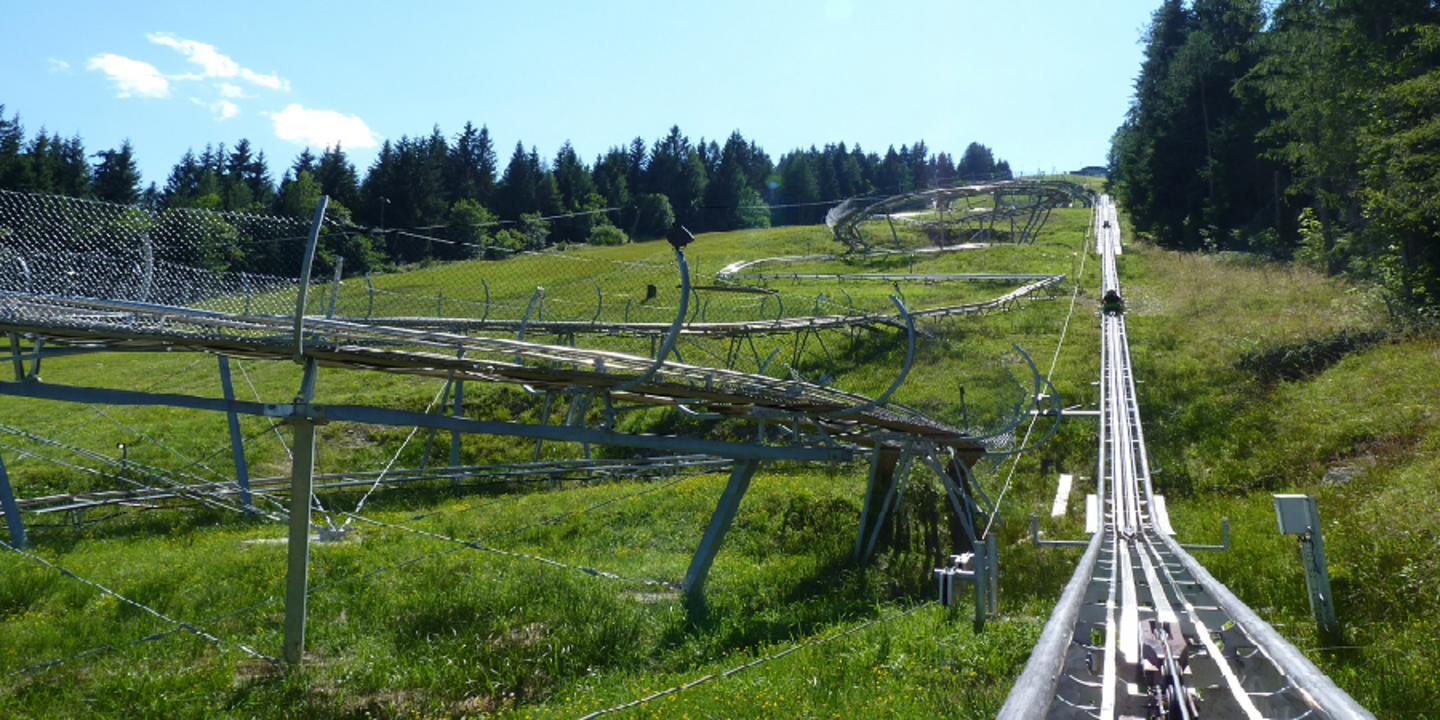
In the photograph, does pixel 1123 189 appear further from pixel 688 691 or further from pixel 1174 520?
pixel 688 691

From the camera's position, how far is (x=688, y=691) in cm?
693

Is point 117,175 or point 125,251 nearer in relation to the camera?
point 125,251

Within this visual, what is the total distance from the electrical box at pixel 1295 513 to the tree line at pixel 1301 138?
1255 centimetres

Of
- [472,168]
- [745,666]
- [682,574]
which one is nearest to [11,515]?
[682,574]

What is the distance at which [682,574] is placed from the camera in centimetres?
1114

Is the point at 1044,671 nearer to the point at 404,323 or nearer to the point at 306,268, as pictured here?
the point at 306,268

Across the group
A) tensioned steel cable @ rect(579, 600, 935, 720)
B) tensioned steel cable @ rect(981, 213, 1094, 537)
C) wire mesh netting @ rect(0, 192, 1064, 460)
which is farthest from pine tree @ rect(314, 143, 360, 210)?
tensioned steel cable @ rect(579, 600, 935, 720)

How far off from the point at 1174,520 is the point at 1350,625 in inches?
211

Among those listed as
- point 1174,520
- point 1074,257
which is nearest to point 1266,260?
point 1074,257

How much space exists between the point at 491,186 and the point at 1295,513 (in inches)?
3417

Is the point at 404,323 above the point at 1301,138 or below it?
below

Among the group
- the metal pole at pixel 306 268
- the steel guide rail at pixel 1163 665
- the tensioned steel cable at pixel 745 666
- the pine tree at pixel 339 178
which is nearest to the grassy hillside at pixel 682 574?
the tensioned steel cable at pixel 745 666

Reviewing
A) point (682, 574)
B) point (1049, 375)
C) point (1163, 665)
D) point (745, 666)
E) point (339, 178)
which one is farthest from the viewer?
point (339, 178)

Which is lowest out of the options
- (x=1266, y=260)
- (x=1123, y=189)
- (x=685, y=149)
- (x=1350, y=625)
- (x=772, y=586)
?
(x=772, y=586)
